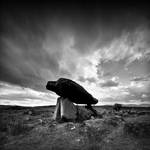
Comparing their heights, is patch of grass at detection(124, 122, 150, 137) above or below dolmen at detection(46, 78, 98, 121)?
below

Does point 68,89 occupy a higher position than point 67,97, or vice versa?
point 68,89

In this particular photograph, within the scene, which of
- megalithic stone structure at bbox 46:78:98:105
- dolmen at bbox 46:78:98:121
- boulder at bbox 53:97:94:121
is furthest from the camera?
megalithic stone structure at bbox 46:78:98:105

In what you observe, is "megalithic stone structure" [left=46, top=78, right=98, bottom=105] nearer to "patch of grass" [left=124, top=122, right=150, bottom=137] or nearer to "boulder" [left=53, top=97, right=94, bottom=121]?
"boulder" [left=53, top=97, right=94, bottom=121]

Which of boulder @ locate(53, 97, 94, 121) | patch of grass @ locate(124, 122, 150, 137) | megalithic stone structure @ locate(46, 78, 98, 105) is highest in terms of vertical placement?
megalithic stone structure @ locate(46, 78, 98, 105)

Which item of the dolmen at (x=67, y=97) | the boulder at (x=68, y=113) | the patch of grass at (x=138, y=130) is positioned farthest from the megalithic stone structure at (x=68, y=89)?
the patch of grass at (x=138, y=130)

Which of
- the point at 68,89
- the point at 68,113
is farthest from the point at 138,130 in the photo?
the point at 68,89

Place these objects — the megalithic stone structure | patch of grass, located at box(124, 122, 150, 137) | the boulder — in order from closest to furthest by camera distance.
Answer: patch of grass, located at box(124, 122, 150, 137), the boulder, the megalithic stone structure

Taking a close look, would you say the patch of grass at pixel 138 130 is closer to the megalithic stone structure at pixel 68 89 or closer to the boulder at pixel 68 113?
the boulder at pixel 68 113

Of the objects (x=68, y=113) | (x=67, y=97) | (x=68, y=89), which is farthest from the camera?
(x=67, y=97)

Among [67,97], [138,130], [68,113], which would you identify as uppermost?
[67,97]

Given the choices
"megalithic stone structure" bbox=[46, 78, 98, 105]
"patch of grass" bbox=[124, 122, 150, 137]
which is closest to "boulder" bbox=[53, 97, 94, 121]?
"megalithic stone structure" bbox=[46, 78, 98, 105]

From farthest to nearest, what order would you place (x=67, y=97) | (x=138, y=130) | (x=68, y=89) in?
(x=67, y=97)
(x=68, y=89)
(x=138, y=130)

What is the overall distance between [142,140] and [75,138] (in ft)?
10.8

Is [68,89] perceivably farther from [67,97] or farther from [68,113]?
[68,113]
